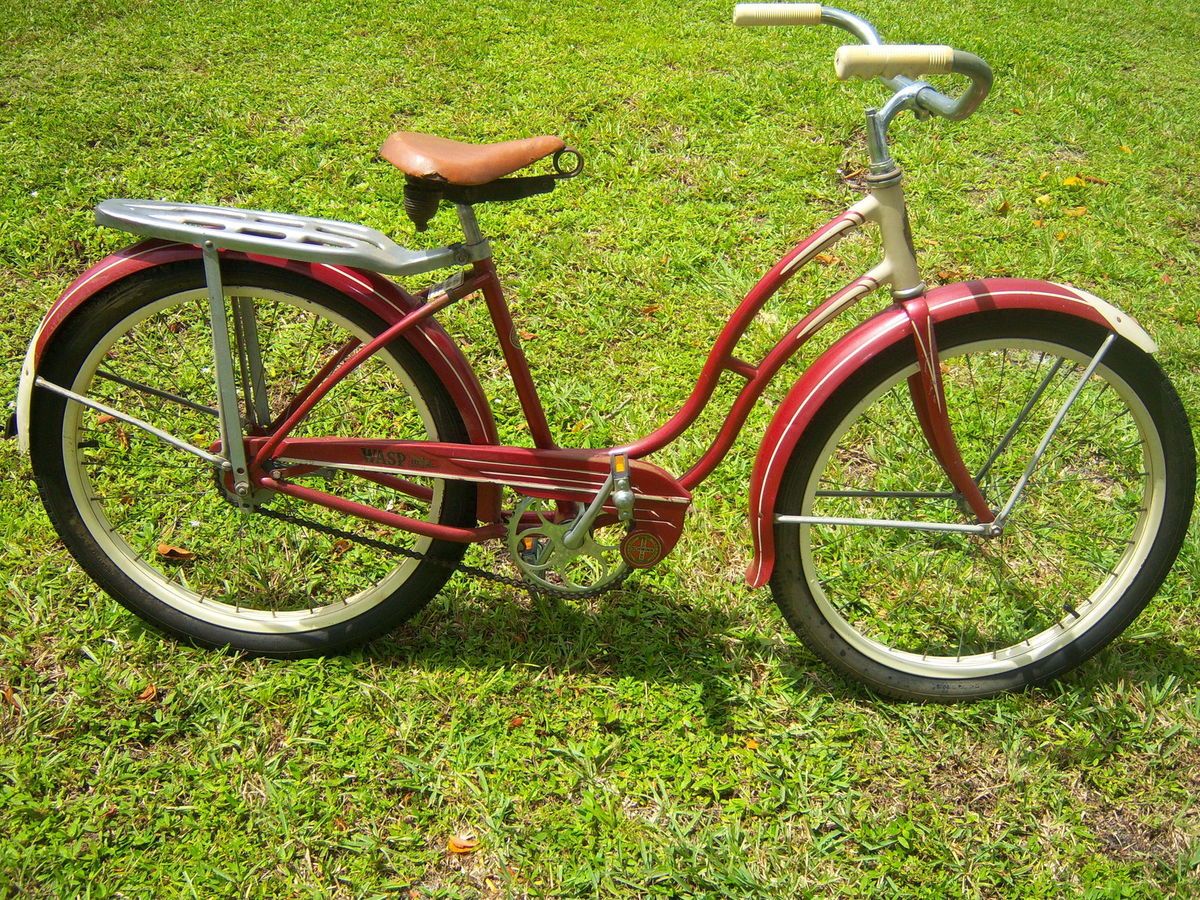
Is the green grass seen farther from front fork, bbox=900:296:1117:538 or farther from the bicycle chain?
front fork, bbox=900:296:1117:538

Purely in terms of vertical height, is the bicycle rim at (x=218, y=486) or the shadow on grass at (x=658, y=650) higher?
the bicycle rim at (x=218, y=486)

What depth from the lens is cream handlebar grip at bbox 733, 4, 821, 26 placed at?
211 cm

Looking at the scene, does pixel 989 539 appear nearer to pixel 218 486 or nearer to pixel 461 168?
pixel 461 168

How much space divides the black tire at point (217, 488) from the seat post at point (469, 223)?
1.01 feet

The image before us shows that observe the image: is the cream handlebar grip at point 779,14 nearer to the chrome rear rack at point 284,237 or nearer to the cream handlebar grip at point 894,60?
the cream handlebar grip at point 894,60

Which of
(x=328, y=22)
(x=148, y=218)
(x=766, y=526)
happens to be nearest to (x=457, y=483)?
(x=766, y=526)

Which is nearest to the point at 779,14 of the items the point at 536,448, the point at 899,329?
the point at 899,329

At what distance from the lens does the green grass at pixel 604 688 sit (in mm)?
2273

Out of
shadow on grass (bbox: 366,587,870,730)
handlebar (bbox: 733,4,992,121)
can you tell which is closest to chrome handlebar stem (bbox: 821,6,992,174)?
handlebar (bbox: 733,4,992,121)

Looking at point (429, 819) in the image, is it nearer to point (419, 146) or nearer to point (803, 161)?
point (419, 146)

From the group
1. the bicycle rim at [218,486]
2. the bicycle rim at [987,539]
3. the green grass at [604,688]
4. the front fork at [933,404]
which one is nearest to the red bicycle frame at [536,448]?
the front fork at [933,404]

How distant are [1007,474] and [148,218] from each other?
9.01 ft

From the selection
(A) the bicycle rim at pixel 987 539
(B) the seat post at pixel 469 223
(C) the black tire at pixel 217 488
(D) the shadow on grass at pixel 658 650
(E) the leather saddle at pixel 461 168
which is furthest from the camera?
(D) the shadow on grass at pixel 658 650

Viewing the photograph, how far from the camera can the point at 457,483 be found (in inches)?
97.7
